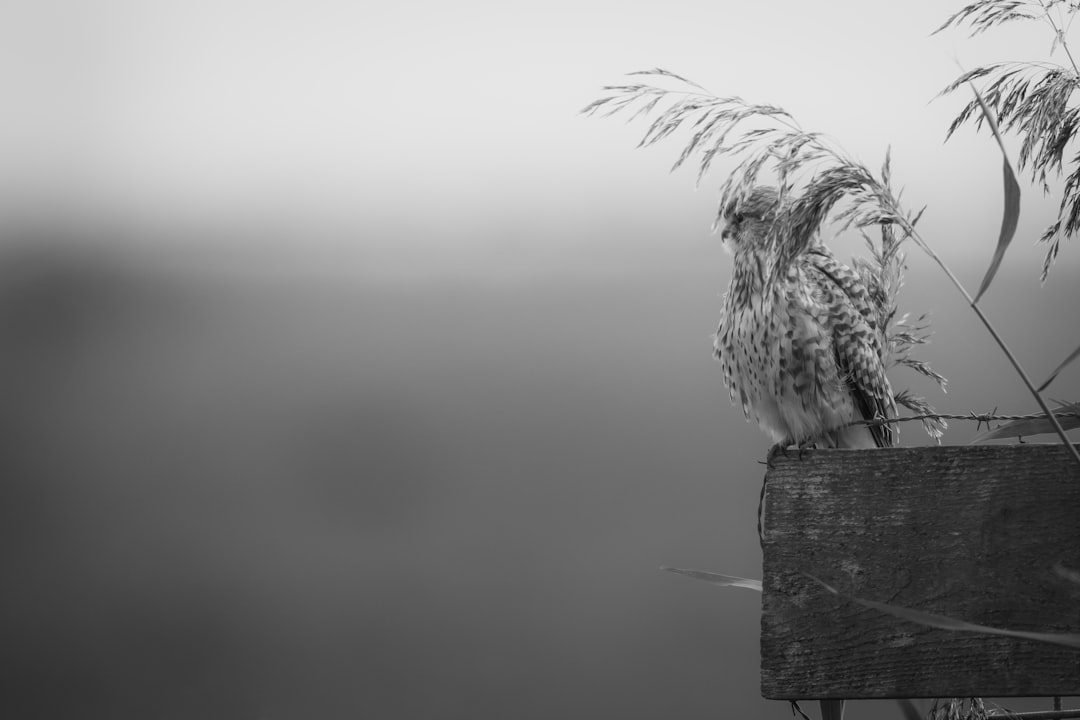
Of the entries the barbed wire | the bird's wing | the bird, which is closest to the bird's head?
the bird

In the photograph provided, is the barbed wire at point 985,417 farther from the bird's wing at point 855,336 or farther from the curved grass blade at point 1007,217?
the bird's wing at point 855,336

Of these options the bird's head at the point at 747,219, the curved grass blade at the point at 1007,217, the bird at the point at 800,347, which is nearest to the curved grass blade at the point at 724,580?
the curved grass blade at the point at 1007,217

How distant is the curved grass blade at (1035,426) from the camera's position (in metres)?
0.90

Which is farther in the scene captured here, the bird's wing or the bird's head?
the bird's head

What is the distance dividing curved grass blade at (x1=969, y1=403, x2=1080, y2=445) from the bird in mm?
843

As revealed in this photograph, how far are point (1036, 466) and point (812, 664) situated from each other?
1.02 feet

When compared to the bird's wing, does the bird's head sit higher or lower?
higher

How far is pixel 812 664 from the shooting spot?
0.94 meters

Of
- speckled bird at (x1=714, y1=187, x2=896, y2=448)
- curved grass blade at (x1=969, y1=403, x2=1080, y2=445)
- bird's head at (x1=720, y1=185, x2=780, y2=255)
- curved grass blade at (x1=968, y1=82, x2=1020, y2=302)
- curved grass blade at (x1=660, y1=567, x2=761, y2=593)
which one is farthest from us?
bird's head at (x1=720, y1=185, x2=780, y2=255)

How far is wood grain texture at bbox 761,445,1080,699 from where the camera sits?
0.93m

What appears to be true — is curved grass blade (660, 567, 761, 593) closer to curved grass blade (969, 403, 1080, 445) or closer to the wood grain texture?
the wood grain texture

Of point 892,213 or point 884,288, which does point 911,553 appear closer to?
point 892,213

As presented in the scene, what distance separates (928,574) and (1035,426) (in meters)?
0.19

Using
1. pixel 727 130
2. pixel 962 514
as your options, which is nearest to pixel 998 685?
pixel 962 514
